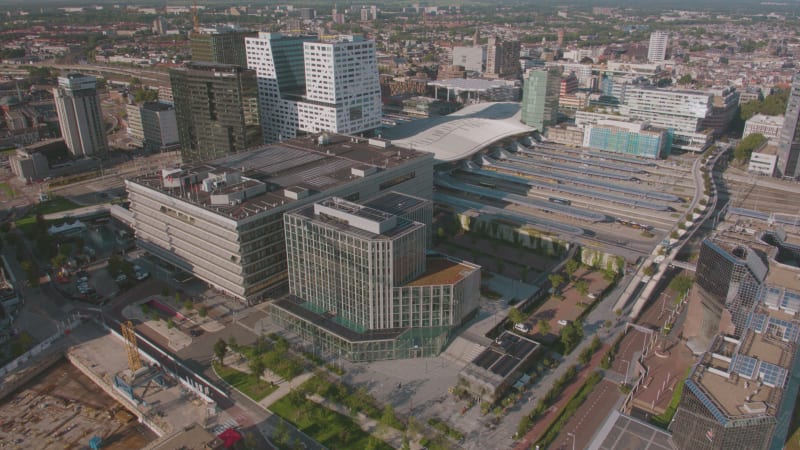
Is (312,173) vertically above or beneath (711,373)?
above

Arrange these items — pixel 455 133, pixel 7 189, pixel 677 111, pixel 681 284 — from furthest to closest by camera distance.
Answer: pixel 677 111 < pixel 455 133 < pixel 7 189 < pixel 681 284

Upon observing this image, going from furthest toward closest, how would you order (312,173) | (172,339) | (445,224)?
1. (445,224)
2. (312,173)
3. (172,339)

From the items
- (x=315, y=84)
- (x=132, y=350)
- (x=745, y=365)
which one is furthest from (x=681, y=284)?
(x=315, y=84)

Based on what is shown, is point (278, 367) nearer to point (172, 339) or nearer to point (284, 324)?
point (284, 324)

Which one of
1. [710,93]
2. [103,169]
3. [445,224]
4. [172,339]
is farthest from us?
[710,93]

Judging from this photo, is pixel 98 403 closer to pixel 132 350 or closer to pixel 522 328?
pixel 132 350

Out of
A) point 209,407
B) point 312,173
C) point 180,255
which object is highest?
point 312,173

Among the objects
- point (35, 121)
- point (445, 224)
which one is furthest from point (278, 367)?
point (35, 121)

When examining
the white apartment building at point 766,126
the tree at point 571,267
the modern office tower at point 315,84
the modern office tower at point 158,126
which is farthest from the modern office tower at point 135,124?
the white apartment building at point 766,126
